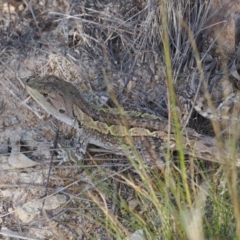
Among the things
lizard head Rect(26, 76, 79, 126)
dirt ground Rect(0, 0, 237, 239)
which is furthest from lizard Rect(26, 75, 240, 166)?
dirt ground Rect(0, 0, 237, 239)

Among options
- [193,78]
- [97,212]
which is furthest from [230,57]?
[97,212]

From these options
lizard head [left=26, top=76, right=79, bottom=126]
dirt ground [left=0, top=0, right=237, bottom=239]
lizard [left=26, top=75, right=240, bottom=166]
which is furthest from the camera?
lizard head [left=26, top=76, right=79, bottom=126]

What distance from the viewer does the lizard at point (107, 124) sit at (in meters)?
4.04

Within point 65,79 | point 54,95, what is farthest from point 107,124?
point 65,79

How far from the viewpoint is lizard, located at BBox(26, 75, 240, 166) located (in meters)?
4.04

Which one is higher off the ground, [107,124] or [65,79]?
[65,79]

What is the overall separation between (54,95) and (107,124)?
52 cm

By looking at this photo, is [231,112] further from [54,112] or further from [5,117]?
[5,117]

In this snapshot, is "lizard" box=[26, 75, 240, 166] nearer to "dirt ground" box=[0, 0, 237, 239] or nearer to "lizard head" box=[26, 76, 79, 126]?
"lizard head" box=[26, 76, 79, 126]

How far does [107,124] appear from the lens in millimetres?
4172

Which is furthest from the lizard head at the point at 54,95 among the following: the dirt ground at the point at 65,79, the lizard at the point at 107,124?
the dirt ground at the point at 65,79

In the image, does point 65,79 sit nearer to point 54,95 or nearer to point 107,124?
point 54,95

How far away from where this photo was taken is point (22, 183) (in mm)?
3986

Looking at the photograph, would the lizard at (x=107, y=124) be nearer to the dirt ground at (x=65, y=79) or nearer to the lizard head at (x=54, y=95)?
the lizard head at (x=54, y=95)
